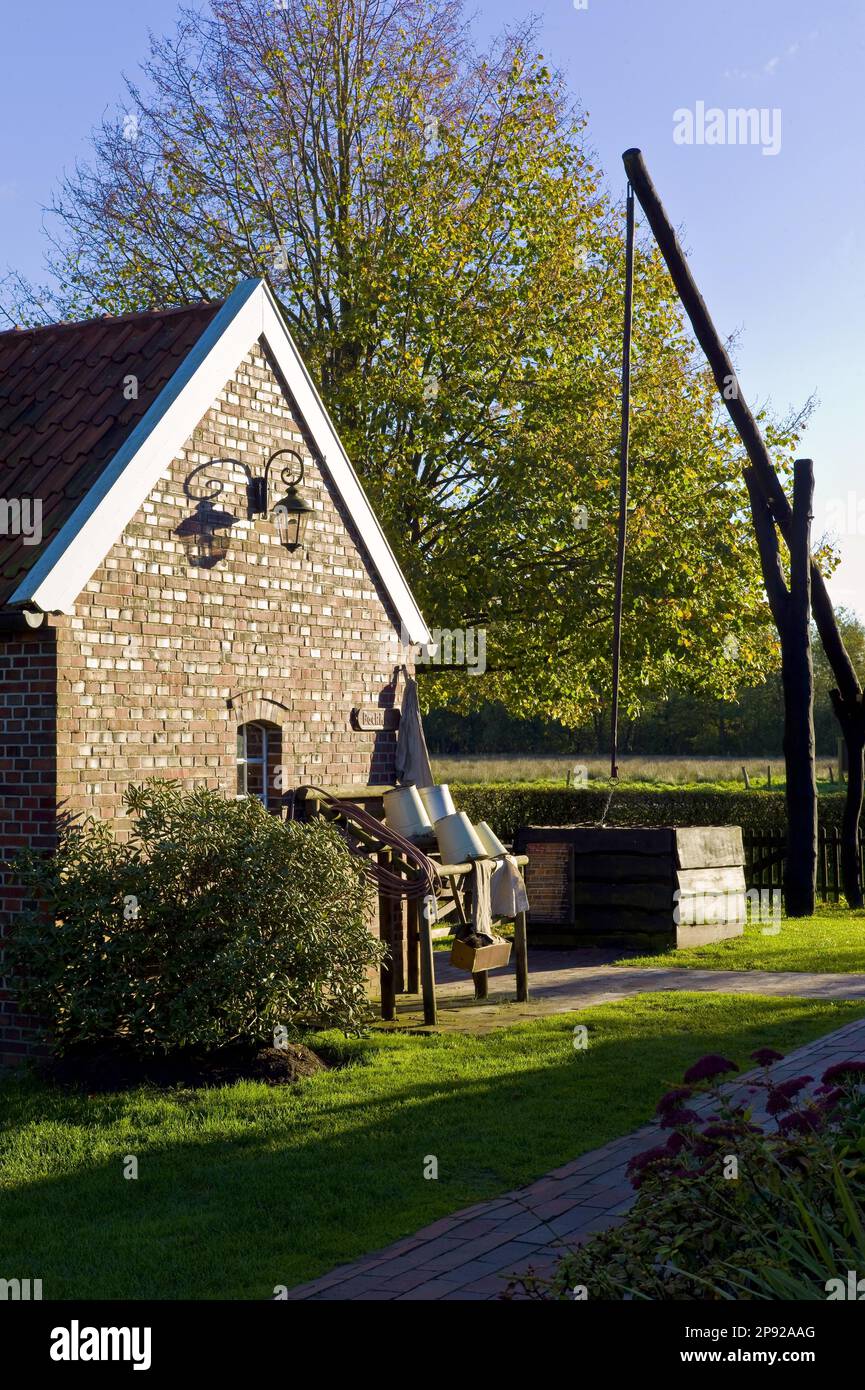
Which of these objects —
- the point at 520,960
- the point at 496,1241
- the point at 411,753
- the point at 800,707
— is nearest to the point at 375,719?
the point at 411,753

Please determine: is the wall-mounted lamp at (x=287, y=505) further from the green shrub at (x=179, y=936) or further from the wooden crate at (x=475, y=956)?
the wooden crate at (x=475, y=956)

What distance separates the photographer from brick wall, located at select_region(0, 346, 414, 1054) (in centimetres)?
1010

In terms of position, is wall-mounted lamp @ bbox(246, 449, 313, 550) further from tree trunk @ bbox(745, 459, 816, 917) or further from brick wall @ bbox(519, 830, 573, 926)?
tree trunk @ bbox(745, 459, 816, 917)

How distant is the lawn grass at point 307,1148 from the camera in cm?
609

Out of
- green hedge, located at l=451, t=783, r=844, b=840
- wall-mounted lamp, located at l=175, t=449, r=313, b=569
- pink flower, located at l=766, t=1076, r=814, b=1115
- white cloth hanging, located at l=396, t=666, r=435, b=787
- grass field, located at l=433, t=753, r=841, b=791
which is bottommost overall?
pink flower, located at l=766, t=1076, r=814, b=1115

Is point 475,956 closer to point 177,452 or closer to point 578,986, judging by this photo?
point 578,986

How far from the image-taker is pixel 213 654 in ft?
38.4

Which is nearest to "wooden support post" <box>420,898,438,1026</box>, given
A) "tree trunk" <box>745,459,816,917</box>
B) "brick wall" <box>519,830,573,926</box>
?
"brick wall" <box>519,830,573,926</box>

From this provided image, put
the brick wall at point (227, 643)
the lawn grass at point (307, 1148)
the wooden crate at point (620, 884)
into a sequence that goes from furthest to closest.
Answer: the wooden crate at point (620, 884), the brick wall at point (227, 643), the lawn grass at point (307, 1148)

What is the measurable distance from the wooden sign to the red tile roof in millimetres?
3758

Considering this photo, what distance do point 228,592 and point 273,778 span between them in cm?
174

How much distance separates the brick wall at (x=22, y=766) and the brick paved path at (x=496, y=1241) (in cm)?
459

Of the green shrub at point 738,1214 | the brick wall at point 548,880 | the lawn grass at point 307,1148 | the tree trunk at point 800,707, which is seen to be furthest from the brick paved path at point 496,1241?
the tree trunk at point 800,707

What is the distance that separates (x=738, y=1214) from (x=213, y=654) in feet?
25.2
